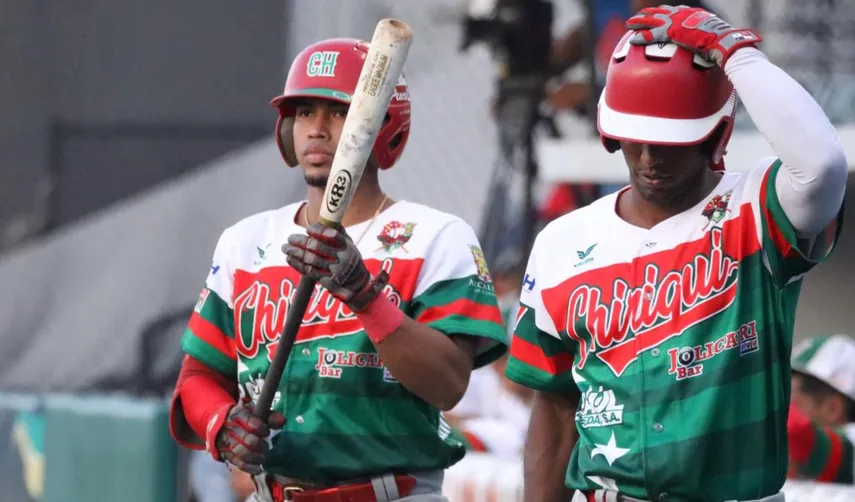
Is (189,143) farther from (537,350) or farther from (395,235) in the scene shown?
(537,350)

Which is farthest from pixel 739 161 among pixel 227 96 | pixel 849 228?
pixel 227 96

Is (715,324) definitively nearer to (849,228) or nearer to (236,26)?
(849,228)

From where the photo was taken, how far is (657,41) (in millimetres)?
3312

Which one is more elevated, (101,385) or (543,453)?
(543,453)

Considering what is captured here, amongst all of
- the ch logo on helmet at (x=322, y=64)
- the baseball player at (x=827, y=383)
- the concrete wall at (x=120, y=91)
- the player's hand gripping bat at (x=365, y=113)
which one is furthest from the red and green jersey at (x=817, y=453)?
the concrete wall at (x=120, y=91)

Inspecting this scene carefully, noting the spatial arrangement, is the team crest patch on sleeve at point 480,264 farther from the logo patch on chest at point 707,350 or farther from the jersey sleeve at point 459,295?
the logo patch on chest at point 707,350

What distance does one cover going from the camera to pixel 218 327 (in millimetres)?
4066

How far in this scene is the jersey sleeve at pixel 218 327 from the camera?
405 cm

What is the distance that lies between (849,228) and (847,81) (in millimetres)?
756

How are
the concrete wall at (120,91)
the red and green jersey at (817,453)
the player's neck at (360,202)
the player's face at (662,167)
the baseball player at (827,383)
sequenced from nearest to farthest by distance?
1. the player's face at (662,167)
2. the player's neck at (360,202)
3. the red and green jersey at (817,453)
4. the baseball player at (827,383)
5. the concrete wall at (120,91)

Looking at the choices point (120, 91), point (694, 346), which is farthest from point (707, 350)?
point (120, 91)

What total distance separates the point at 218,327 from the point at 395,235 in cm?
56

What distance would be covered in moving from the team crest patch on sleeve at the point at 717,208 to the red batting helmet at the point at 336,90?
90 centimetres

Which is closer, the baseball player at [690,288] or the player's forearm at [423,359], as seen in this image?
the baseball player at [690,288]
